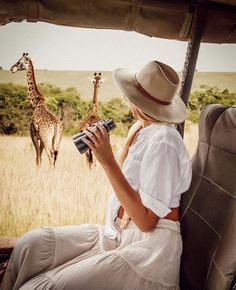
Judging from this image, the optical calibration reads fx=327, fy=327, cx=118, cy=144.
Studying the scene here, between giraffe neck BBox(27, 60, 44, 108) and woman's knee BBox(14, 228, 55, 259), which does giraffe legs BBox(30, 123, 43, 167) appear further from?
woman's knee BBox(14, 228, 55, 259)

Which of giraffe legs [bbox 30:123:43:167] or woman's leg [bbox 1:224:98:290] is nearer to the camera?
woman's leg [bbox 1:224:98:290]

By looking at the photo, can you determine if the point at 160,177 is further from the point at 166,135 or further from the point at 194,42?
the point at 194,42

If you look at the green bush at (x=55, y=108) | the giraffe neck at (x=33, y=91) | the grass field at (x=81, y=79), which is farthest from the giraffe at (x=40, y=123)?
the grass field at (x=81, y=79)

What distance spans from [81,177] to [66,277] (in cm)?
176

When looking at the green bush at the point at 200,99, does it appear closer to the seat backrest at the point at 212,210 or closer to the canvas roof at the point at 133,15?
the canvas roof at the point at 133,15

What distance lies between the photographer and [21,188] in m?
3.09

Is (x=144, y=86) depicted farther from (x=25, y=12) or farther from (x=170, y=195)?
(x=25, y=12)

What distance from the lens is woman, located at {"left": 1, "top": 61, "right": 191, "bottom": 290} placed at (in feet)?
4.79

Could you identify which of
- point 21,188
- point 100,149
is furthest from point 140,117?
point 21,188

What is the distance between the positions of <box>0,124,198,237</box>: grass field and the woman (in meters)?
1.36

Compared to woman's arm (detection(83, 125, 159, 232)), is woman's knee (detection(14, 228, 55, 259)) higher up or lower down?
lower down

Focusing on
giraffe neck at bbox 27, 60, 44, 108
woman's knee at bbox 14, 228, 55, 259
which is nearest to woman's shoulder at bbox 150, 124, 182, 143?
woman's knee at bbox 14, 228, 55, 259

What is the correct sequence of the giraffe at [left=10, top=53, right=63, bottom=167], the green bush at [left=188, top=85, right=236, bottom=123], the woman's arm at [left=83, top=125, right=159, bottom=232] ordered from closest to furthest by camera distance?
the woman's arm at [left=83, top=125, right=159, bottom=232], the giraffe at [left=10, top=53, right=63, bottom=167], the green bush at [left=188, top=85, right=236, bottom=123]

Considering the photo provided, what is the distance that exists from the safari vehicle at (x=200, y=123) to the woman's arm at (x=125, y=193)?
0.35 m
